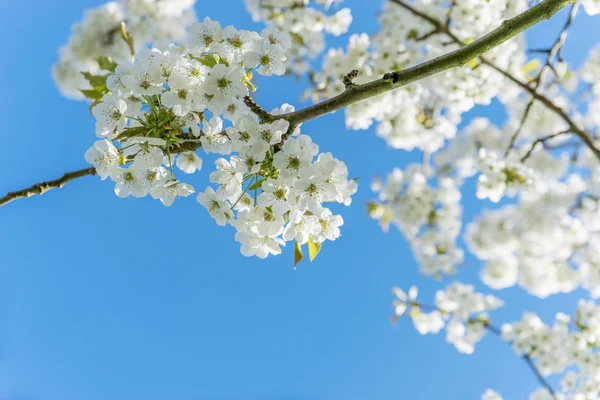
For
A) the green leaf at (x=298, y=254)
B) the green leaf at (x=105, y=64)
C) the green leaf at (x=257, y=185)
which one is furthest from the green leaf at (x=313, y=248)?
the green leaf at (x=105, y=64)

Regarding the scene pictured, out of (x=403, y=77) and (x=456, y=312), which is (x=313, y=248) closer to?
(x=403, y=77)

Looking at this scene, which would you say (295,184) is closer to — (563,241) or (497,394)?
(563,241)

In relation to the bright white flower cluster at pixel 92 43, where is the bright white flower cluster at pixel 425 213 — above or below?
below

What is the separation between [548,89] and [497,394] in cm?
502

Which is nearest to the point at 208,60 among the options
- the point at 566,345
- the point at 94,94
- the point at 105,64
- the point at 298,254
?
the point at 298,254

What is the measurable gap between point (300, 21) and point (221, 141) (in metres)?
3.94

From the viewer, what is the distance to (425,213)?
221 inches

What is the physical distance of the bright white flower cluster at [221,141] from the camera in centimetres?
125

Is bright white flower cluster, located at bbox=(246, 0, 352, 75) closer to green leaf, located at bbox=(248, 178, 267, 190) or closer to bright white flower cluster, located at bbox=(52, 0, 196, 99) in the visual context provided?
bright white flower cluster, located at bbox=(52, 0, 196, 99)

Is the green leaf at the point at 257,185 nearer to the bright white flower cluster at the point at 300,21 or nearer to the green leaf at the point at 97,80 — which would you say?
the green leaf at the point at 97,80

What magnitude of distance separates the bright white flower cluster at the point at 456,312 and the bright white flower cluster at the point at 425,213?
1.56ft

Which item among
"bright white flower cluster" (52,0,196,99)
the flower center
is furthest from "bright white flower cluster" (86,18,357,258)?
"bright white flower cluster" (52,0,196,99)

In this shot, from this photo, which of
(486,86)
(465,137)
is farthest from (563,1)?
(465,137)

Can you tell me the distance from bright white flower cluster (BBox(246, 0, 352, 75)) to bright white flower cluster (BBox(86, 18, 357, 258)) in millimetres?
3372
